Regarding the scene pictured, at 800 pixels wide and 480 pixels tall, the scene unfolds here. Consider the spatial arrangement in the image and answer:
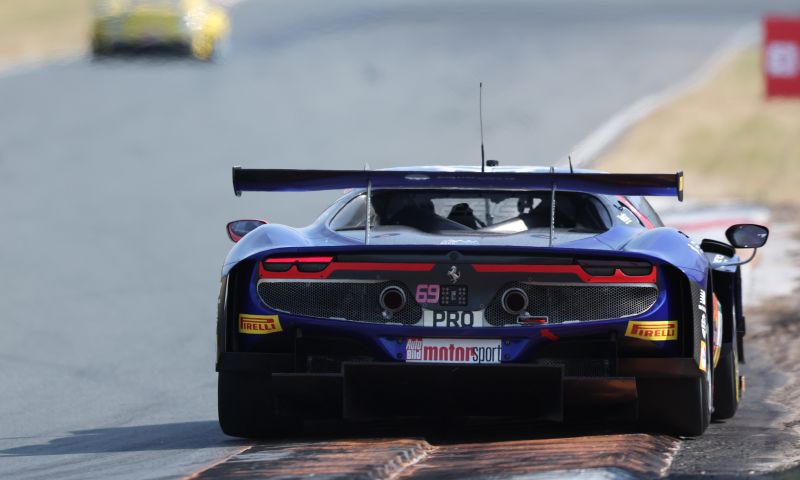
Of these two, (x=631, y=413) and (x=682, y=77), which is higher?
(x=682, y=77)

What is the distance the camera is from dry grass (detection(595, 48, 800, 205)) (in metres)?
20.4

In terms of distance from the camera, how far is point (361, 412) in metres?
6.51

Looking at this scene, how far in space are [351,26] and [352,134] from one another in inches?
339

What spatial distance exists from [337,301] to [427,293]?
366 millimetres

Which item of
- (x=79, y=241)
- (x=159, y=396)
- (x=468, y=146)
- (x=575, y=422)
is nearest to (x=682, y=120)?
(x=468, y=146)

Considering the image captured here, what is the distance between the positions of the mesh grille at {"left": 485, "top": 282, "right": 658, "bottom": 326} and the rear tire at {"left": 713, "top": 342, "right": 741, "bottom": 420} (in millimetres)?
1238

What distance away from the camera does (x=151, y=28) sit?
26.1 m

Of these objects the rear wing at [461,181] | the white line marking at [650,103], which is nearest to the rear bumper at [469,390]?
the rear wing at [461,181]

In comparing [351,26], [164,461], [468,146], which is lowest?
[164,461]

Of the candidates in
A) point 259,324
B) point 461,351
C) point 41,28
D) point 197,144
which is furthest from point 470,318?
point 41,28

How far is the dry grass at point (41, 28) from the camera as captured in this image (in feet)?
101

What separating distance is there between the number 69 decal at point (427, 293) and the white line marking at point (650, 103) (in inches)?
503

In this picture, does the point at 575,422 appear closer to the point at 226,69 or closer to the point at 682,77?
the point at 226,69

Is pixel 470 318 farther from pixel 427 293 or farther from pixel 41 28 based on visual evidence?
pixel 41 28
